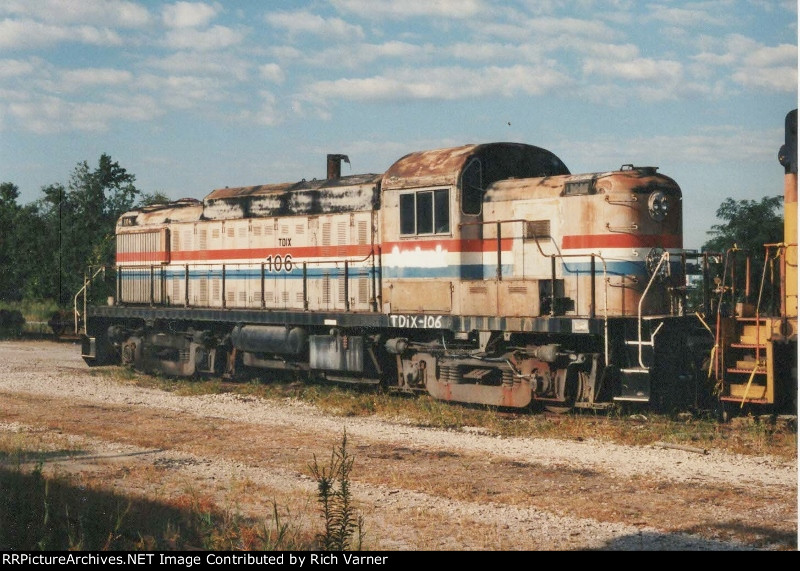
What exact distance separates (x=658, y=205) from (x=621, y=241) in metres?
0.76

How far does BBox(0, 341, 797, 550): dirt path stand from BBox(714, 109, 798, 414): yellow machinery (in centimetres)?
153

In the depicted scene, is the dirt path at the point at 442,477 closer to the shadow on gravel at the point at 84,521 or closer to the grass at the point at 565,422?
the grass at the point at 565,422

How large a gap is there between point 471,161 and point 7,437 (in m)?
7.85

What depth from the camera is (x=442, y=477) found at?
9.55 metres

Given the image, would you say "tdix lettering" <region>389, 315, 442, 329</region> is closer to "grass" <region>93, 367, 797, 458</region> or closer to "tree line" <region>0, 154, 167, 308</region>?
"grass" <region>93, 367, 797, 458</region>

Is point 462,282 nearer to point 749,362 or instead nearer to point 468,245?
point 468,245

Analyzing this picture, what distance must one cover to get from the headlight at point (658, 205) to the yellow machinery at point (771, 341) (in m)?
1.39

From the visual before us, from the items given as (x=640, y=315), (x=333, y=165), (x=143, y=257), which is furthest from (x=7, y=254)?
(x=640, y=315)

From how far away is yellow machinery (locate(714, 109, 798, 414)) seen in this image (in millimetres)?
11266

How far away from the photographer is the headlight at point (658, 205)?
13.1 metres

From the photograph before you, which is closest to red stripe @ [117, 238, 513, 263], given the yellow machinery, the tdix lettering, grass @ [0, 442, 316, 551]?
the tdix lettering

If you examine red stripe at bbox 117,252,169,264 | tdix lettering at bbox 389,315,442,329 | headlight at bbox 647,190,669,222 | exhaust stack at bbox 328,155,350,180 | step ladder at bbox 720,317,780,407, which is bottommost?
step ladder at bbox 720,317,780,407
